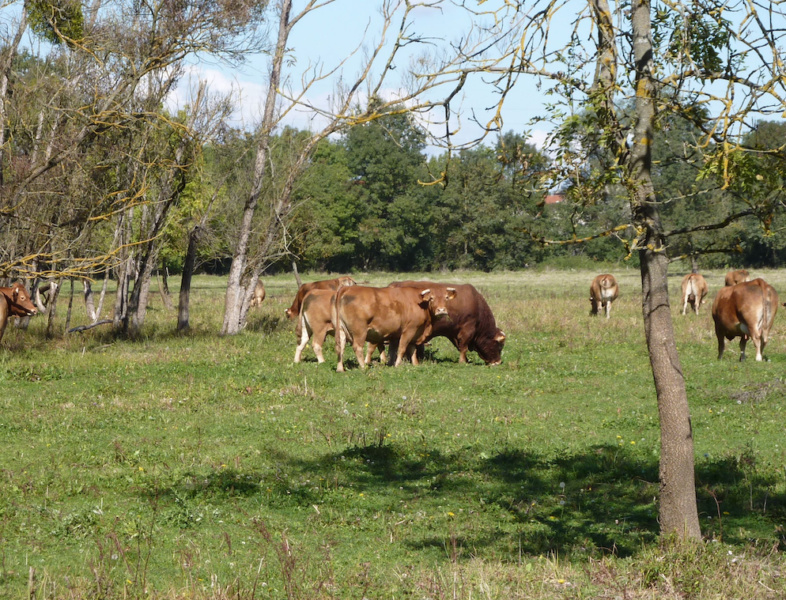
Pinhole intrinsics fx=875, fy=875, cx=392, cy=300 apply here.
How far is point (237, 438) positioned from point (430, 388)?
487cm

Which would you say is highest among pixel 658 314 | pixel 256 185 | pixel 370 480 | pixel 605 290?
pixel 256 185

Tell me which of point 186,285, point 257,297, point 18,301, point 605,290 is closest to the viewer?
point 18,301

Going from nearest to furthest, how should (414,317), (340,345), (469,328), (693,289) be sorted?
(340,345), (414,317), (469,328), (693,289)

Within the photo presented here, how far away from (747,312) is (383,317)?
7.36 meters

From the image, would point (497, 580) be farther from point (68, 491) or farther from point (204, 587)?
point (68, 491)

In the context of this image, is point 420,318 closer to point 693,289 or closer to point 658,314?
point 658,314

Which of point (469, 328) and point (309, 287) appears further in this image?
point (309, 287)

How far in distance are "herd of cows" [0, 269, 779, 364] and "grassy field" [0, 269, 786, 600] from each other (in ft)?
2.66

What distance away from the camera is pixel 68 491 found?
8469 millimetres

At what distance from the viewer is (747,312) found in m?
17.7

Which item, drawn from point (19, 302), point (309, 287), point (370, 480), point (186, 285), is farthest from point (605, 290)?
point (370, 480)

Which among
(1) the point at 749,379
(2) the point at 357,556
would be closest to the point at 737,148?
(2) the point at 357,556

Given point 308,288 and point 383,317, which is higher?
point 308,288

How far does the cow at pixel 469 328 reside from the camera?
1947 centimetres
